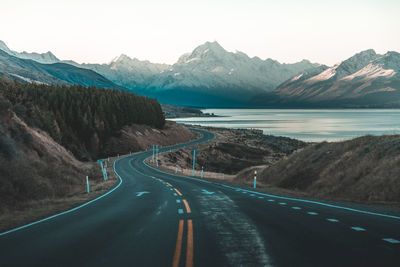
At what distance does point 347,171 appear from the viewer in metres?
19.7

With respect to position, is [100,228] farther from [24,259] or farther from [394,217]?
[394,217]

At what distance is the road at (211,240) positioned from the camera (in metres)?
6.64

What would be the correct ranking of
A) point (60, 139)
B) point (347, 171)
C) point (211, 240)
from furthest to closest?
point (60, 139)
point (347, 171)
point (211, 240)

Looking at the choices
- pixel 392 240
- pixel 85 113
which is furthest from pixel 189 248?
pixel 85 113

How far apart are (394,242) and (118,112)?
10519 cm

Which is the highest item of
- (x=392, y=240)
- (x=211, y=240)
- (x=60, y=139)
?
(x=392, y=240)

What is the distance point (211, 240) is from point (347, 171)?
14.0 m

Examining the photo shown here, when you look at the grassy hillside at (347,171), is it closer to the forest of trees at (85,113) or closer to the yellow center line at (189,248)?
the yellow center line at (189,248)

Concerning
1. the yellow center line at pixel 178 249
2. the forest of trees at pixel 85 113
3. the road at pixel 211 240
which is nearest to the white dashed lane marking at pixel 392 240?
the road at pixel 211 240

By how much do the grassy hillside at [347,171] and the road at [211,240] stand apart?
14.1 ft

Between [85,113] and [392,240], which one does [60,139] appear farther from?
[392,240]

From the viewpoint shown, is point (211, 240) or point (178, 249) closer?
point (178, 249)

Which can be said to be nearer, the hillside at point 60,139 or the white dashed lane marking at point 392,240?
the white dashed lane marking at point 392,240

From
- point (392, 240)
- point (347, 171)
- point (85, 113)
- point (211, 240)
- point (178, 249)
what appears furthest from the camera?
point (85, 113)
